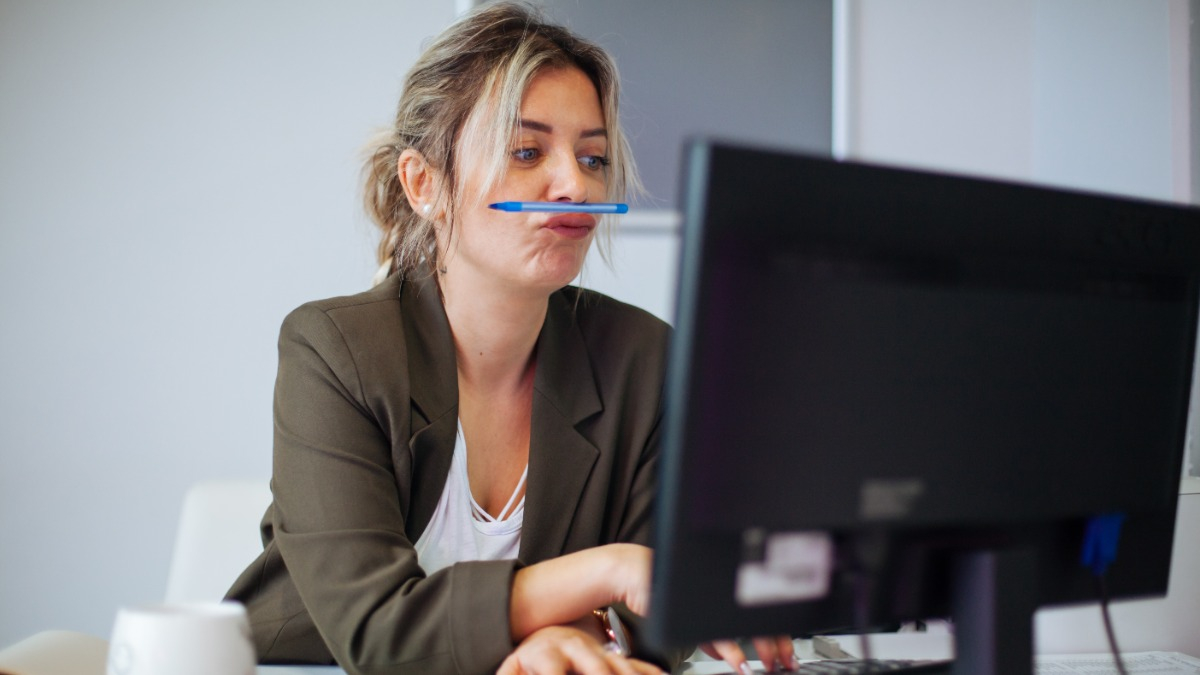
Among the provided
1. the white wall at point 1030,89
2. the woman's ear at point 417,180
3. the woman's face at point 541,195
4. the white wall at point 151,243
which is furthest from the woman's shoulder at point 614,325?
the white wall at point 1030,89

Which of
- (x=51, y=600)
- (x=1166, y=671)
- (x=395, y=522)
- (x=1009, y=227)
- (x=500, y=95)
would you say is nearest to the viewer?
(x=1009, y=227)

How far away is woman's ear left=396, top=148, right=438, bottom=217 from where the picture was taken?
1.31 m

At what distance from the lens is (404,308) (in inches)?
49.4

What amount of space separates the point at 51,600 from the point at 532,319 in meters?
1.30

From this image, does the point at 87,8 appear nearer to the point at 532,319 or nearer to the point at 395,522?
the point at 532,319

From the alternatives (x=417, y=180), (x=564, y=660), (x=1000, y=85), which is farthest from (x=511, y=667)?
(x=1000, y=85)

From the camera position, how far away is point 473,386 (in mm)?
1313

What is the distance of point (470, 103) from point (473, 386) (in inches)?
15.0

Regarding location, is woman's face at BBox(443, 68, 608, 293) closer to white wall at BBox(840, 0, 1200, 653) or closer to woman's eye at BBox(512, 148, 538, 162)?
woman's eye at BBox(512, 148, 538, 162)

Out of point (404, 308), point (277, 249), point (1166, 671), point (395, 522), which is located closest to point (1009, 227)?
point (1166, 671)

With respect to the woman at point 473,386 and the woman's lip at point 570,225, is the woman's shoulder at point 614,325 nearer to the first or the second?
the woman at point 473,386

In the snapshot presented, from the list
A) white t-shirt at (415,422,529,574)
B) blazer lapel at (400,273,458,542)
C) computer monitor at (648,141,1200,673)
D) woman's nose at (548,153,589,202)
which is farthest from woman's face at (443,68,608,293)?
computer monitor at (648,141,1200,673)

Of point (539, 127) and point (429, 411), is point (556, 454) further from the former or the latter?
point (539, 127)

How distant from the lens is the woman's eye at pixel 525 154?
120 cm
